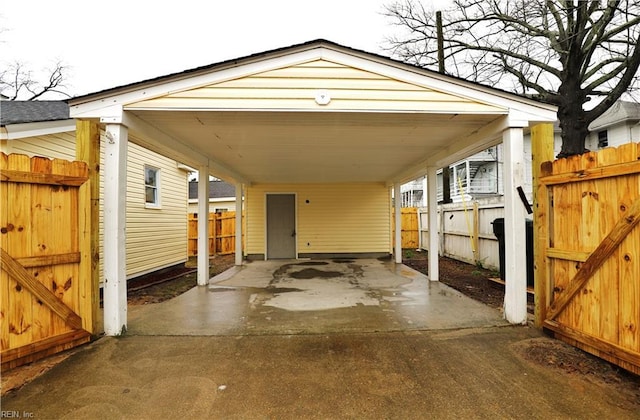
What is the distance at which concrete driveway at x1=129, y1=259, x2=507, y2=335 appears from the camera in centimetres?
339

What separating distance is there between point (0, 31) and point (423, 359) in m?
12.7

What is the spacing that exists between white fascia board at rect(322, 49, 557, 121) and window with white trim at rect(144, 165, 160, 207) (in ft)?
21.9

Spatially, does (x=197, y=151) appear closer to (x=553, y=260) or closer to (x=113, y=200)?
(x=113, y=200)

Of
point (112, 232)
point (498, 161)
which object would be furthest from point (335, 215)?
point (498, 161)

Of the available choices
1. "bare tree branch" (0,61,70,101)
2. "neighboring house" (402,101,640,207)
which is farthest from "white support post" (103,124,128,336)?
"bare tree branch" (0,61,70,101)

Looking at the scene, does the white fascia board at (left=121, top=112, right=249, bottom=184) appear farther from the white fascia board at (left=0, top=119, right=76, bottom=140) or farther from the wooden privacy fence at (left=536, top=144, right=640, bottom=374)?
the wooden privacy fence at (left=536, top=144, right=640, bottom=374)

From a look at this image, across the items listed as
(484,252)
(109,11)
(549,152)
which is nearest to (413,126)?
(549,152)

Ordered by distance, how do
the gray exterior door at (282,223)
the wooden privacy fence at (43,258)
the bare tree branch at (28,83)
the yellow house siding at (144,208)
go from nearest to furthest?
the wooden privacy fence at (43,258)
the yellow house siding at (144,208)
the gray exterior door at (282,223)
the bare tree branch at (28,83)

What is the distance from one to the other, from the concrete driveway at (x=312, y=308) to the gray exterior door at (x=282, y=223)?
3270 mm

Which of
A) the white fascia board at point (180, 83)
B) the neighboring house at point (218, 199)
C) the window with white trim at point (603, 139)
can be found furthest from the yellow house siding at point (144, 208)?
the window with white trim at point (603, 139)

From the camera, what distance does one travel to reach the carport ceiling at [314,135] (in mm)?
3549

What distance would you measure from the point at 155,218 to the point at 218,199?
10941 mm

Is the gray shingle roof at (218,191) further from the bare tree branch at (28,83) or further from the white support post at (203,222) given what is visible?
the white support post at (203,222)

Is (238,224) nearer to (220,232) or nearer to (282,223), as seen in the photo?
(282,223)
